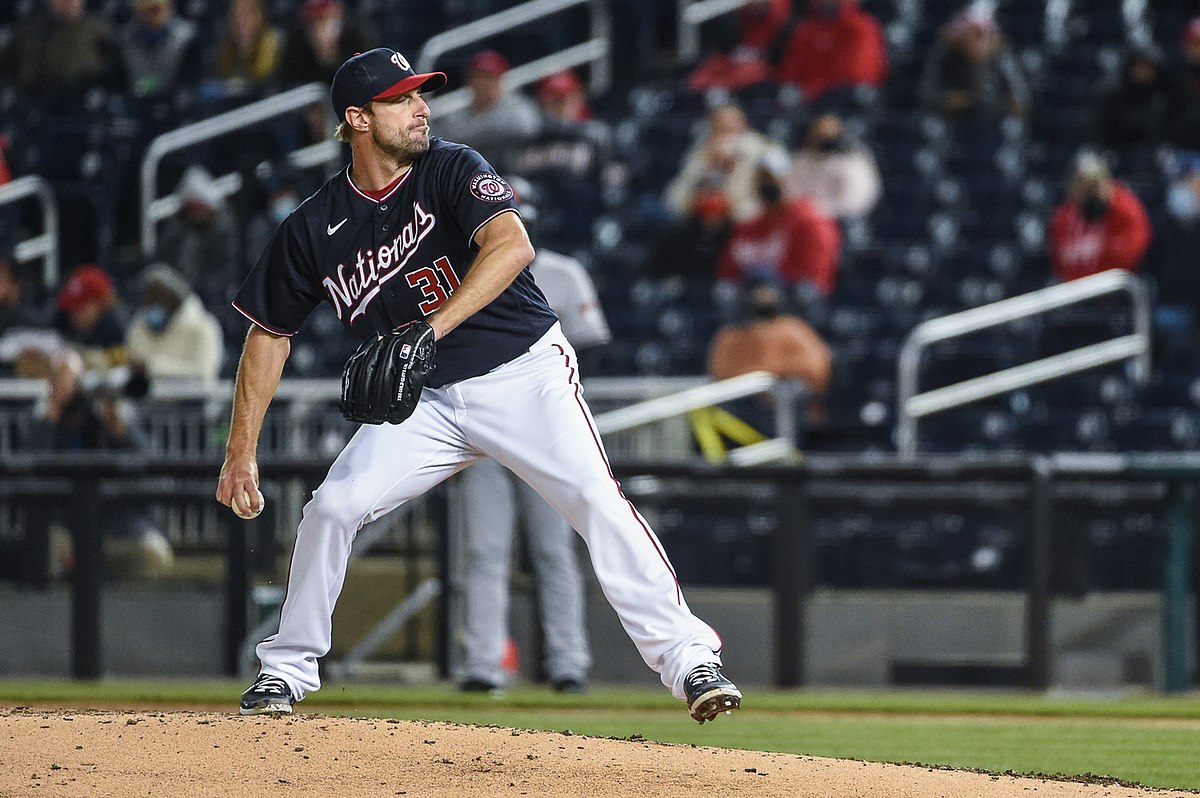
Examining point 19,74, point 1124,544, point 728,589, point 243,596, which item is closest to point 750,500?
point 728,589

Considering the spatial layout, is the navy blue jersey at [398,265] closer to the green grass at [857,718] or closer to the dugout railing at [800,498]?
the green grass at [857,718]

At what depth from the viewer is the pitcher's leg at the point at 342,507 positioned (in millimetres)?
5312

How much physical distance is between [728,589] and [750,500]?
1.32ft

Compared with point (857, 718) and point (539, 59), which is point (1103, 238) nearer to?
point (857, 718)

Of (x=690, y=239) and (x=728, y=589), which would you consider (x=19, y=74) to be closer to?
(x=690, y=239)

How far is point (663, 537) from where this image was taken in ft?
29.4

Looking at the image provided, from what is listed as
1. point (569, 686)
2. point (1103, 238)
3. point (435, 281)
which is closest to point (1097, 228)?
point (1103, 238)

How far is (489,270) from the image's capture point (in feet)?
16.9

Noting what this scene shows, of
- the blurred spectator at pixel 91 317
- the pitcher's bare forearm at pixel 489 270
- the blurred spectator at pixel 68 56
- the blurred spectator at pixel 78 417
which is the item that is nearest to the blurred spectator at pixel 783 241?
the blurred spectator at pixel 91 317

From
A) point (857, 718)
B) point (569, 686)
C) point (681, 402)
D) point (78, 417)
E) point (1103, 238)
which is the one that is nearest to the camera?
point (857, 718)

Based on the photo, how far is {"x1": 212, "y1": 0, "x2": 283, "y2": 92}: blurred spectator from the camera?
1505 centimetres

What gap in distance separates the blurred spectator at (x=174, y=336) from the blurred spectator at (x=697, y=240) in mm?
2925

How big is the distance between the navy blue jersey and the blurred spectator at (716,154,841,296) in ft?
22.0

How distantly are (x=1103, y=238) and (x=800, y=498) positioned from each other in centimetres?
383
